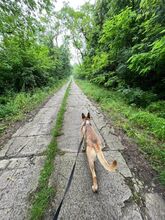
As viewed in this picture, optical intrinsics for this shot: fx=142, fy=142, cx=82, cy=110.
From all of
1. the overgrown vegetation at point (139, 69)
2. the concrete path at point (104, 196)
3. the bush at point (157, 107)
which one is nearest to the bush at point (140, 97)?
the overgrown vegetation at point (139, 69)

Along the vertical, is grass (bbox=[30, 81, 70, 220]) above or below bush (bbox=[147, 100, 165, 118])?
below

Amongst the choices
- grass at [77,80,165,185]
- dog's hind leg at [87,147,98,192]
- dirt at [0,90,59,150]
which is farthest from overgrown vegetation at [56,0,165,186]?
dirt at [0,90,59,150]

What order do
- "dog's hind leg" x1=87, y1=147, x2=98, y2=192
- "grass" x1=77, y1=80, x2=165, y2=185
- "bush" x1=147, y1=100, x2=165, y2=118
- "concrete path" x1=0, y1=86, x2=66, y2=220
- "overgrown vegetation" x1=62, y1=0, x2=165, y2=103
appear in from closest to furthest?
"concrete path" x1=0, y1=86, x2=66, y2=220
"dog's hind leg" x1=87, y1=147, x2=98, y2=192
"grass" x1=77, y1=80, x2=165, y2=185
"overgrown vegetation" x1=62, y1=0, x2=165, y2=103
"bush" x1=147, y1=100, x2=165, y2=118

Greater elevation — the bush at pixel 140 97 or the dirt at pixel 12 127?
the bush at pixel 140 97

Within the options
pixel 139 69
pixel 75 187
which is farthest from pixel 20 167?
pixel 139 69

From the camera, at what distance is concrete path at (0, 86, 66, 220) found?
1.84 m

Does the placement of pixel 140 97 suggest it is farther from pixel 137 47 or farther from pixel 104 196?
pixel 104 196

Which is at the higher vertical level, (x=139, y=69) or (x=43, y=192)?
(x=139, y=69)

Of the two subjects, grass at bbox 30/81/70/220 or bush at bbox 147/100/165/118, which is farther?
bush at bbox 147/100/165/118

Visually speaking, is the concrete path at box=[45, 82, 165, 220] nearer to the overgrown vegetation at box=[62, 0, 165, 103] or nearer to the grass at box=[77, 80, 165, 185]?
the grass at box=[77, 80, 165, 185]

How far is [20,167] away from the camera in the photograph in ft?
8.57

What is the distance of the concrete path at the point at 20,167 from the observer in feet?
6.04

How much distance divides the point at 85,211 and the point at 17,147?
226 centimetres

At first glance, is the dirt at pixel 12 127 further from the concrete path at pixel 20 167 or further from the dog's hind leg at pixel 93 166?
the dog's hind leg at pixel 93 166
